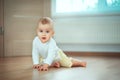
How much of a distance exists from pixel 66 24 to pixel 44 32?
1823mm

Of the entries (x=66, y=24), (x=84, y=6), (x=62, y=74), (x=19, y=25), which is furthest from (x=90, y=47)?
(x=62, y=74)

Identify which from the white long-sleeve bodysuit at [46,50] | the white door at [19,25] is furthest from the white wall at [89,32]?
the white long-sleeve bodysuit at [46,50]

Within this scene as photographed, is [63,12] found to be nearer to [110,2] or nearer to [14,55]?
[110,2]

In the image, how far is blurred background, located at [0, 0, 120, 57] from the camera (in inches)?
132

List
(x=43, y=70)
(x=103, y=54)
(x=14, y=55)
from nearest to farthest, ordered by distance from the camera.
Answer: (x=43, y=70)
(x=14, y=55)
(x=103, y=54)

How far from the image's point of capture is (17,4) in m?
3.40

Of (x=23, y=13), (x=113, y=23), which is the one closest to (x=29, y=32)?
(x=23, y=13)

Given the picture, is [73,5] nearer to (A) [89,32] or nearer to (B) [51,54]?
(A) [89,32]

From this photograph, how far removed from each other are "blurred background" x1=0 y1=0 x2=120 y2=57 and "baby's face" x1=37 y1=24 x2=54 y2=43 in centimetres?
147

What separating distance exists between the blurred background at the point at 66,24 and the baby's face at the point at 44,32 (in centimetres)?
147

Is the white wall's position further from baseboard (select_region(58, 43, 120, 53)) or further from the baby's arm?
the baby's arm

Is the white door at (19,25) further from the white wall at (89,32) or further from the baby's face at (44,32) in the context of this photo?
the baby's face at (44,32)

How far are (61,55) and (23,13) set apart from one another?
1515mm

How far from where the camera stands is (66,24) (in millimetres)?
3744
